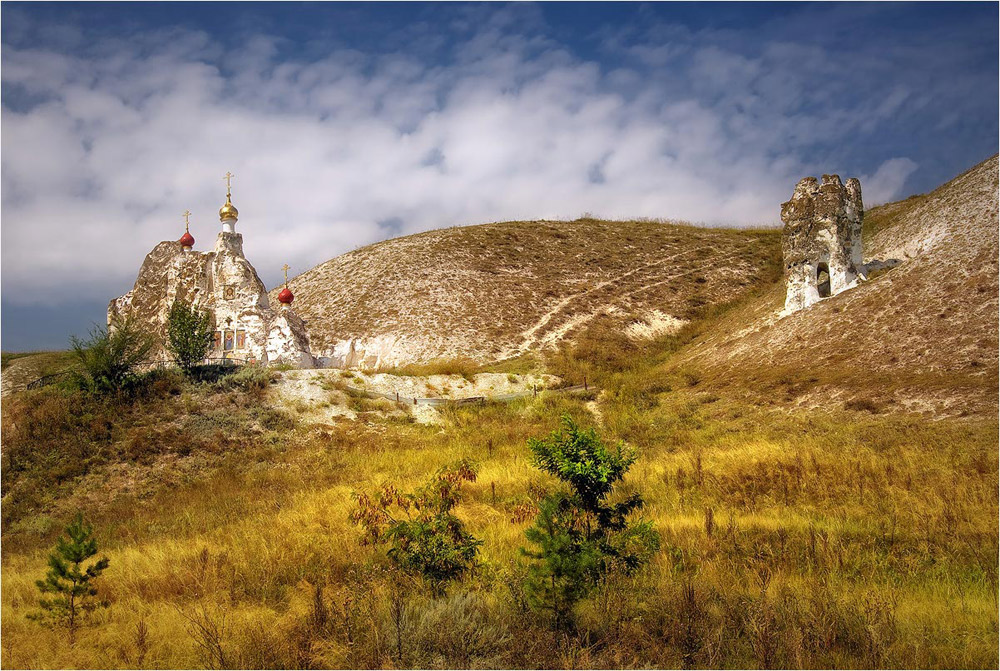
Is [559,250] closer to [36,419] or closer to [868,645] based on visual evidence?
[36,419]

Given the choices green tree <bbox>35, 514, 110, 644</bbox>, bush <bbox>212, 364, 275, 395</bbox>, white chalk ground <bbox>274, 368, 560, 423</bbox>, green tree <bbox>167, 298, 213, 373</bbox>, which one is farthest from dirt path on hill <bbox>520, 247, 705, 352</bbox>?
green tree <bbox>35, 514, 110, 644</bbox>

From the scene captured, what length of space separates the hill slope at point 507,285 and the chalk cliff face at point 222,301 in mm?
8894

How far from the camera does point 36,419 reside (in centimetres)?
1858

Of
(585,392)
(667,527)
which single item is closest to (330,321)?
(585,392)

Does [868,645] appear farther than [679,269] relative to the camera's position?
No

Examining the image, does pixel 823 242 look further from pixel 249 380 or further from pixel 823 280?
pixel 249 380

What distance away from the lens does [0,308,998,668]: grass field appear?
5840mm

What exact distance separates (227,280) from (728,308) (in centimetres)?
3433

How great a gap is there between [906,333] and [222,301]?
30.9 m

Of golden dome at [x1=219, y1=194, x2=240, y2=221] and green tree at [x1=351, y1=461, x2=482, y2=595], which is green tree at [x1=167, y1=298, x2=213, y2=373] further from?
green tree at [x1=351, y1=461, x2=482, y2=595]

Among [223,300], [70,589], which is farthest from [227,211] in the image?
[70,589]

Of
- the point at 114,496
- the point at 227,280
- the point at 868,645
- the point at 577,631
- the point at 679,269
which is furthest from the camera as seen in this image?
A: the point at 679,269

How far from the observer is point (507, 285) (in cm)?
4722

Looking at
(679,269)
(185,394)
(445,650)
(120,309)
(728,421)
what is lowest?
(445,650)
